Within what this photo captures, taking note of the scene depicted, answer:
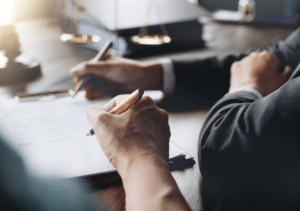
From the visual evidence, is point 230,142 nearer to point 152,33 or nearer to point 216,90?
point 216,90

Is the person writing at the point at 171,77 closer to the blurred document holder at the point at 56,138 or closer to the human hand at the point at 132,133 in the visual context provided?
the blurred document holder at the point at 56,138

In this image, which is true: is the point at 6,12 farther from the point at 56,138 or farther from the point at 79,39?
the point at 56,138

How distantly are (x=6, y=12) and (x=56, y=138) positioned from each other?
54 centimetres

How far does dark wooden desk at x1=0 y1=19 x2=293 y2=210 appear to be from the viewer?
0.46m

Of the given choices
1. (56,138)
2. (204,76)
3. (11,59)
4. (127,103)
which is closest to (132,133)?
(127,103)

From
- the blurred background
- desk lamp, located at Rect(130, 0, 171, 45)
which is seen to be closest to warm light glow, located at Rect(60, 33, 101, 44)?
the blurred background

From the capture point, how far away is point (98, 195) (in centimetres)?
44

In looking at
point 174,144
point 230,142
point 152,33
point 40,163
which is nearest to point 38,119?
point 40,163

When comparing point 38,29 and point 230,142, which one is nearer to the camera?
point 230,142

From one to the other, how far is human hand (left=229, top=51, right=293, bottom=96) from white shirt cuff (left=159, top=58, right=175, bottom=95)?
6.5 inches

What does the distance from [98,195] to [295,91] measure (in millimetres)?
337

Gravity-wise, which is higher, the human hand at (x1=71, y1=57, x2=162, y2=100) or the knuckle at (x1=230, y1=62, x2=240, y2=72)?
the knuckle at (x1=230, y1=62, x2=240, y2=72)

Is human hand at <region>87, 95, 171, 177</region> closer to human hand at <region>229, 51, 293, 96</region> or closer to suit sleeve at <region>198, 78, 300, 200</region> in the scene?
suit sleeve at <region>198, 78, 300, 200</region>

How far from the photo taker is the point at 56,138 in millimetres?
549
